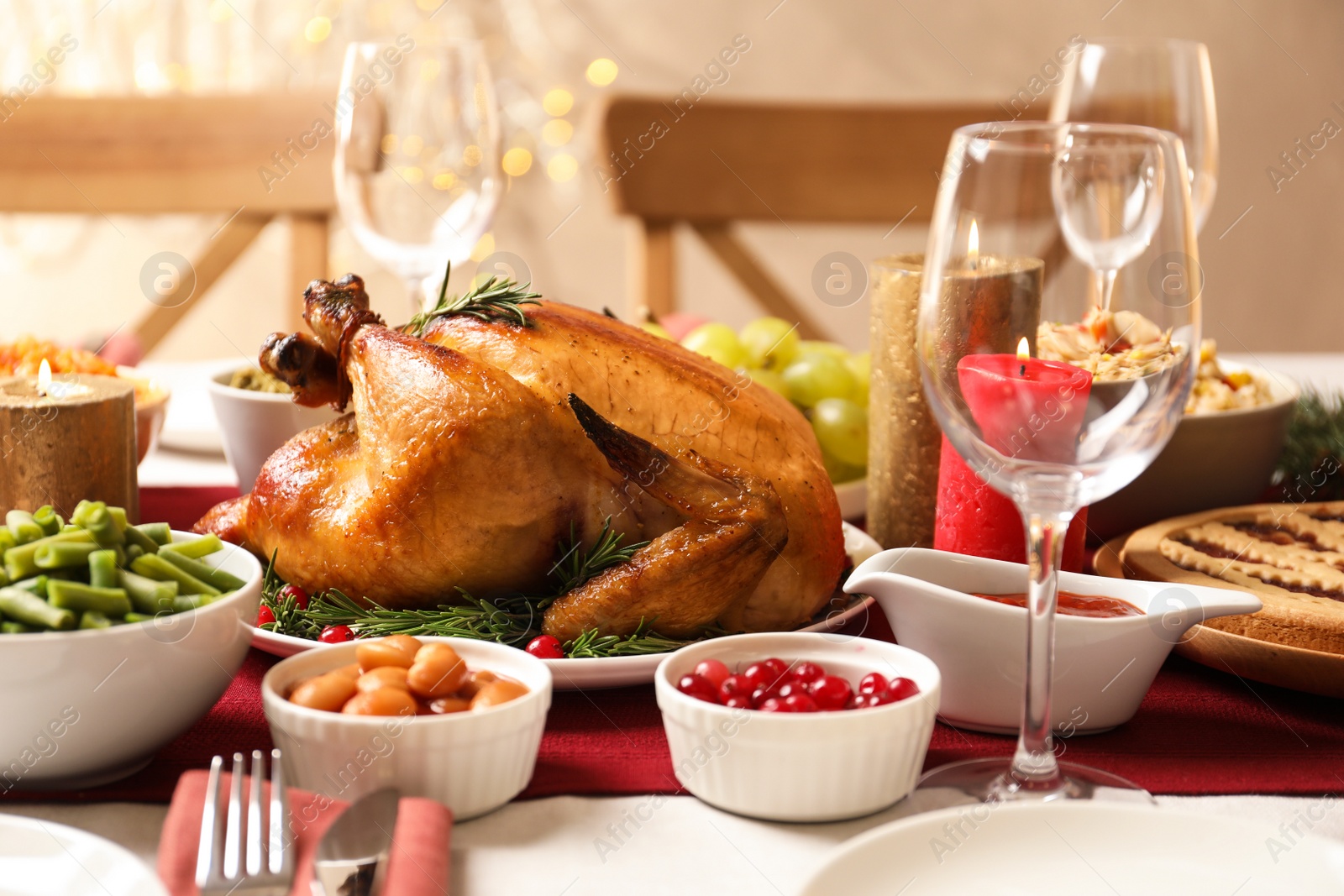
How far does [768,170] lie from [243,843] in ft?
8.40

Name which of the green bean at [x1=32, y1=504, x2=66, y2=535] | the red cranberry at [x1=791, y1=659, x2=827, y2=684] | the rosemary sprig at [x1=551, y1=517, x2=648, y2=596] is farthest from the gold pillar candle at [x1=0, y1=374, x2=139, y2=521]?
the red cranberry at [x1=791, y1=659, x2=827, y2=684]

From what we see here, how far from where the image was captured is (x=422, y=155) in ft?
5.73

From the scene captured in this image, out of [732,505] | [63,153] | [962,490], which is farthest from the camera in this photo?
[63,153]

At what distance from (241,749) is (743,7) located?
3.19 m

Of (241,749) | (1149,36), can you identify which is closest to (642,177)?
(1149,36)

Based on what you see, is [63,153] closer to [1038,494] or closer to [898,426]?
[898,426]

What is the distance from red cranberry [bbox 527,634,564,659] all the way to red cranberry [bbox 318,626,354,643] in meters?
0.15

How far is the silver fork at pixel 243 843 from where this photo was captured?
27.8 inches

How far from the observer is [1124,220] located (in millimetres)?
740

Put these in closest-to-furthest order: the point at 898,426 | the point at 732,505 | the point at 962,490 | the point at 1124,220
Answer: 1. the point at 1124,220
2. the point at 732,505
3. the point at 962,490
4. the point at 898,426

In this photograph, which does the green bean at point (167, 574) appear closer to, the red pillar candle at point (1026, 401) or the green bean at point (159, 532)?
the green bean at point (159, 532)

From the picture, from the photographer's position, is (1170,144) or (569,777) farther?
(569,777)

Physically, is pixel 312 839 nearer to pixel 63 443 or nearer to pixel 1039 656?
pixel 1039 656

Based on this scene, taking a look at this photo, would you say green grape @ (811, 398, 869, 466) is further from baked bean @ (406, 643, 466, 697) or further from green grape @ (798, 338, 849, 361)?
baked bean @ (406, 643, 466, 697)
